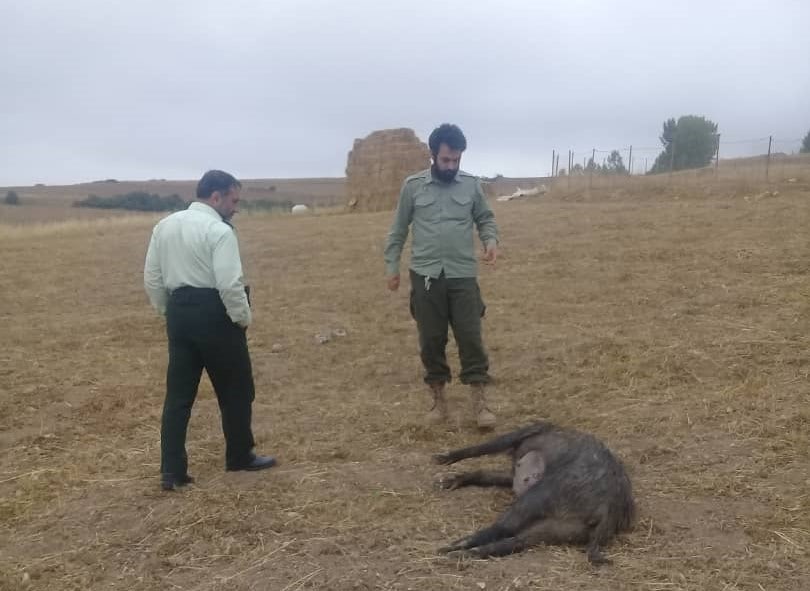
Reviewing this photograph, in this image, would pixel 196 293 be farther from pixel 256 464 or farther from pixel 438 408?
pixel 438 408

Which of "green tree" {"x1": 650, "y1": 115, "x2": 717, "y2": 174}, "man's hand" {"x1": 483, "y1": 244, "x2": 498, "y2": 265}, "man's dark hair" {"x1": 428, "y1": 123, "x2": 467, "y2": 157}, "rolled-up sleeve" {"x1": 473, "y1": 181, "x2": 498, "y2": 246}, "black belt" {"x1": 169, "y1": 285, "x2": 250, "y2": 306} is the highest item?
"green tree" {"x1": 650, "y1": 115, "x2": 717, "y2": 174}

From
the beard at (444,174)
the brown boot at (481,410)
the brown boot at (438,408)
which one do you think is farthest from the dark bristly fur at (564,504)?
the beard at (444,174)

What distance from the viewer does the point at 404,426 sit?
534 cm

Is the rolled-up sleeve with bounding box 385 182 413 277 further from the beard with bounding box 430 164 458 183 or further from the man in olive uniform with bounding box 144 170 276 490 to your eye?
the man in olive uniform with bounding box 144 170 276 490

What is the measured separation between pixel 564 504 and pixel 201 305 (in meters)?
2.06

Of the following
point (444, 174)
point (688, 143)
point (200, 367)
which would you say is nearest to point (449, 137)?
point (444, 174)

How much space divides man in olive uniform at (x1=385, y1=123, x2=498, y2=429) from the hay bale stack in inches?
794

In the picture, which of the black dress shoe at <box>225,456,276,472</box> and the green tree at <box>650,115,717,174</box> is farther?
the green tree at <box>650,115,717,174</box>

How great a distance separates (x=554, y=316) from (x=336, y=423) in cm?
358

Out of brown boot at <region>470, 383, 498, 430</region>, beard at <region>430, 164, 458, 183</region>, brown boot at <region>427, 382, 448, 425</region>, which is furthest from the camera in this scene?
brown boot at <region>427, 382, 448, 425</region>

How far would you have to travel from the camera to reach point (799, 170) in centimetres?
1852

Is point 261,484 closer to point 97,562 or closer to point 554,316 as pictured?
point 97,562

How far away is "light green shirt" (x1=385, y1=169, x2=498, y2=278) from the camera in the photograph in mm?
5090

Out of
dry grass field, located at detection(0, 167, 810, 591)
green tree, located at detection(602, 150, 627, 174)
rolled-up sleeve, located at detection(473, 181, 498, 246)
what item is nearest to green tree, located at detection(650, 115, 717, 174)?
green tree, located at detection(602, 150, 627, 174)
